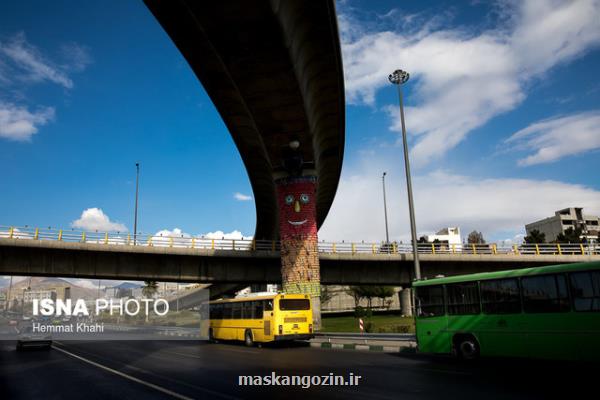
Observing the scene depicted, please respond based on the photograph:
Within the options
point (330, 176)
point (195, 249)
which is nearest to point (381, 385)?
point (195, 249)

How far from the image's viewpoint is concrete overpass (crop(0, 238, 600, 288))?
2989cm

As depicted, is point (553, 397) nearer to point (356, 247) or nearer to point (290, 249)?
point (290, 249)

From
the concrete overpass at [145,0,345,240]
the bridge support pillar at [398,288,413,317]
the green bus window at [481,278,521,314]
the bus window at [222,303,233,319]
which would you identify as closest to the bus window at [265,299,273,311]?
the bus window at [222,303,233,319]

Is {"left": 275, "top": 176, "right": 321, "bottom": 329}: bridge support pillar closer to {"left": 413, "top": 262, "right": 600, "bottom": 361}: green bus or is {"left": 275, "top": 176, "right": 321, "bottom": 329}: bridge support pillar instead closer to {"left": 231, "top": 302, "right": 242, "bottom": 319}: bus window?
{"left": 231, "top": 302, "right": 242, "bottom": 319}: bus window

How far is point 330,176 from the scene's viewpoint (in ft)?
132

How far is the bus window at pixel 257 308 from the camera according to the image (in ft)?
74.5

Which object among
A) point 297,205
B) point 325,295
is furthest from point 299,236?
point 325,295

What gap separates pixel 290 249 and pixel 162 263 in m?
9.74

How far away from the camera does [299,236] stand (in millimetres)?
31531

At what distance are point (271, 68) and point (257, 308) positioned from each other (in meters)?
12.1

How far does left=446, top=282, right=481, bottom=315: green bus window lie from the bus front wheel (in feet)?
2.52

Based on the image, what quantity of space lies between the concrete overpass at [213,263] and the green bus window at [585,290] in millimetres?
24602

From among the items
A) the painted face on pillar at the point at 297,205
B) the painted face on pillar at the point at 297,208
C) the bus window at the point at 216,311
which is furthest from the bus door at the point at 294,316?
the painted face on pillar at the point at 297,205

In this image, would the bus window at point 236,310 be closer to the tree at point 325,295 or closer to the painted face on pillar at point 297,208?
the painted face on pillar at point 297,208
